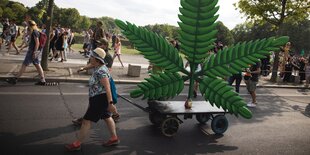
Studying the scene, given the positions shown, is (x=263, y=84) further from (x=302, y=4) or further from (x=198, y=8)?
(x=198, y=8)

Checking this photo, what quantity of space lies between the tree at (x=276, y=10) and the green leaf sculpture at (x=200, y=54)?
37.9 feet

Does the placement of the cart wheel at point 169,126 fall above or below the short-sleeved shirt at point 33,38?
below

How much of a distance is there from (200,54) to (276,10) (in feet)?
41.1

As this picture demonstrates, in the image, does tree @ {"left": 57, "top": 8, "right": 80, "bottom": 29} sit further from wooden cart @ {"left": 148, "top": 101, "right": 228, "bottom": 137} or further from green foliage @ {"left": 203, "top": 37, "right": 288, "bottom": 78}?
green foliage @ {"left": 203, "top": 37, "right": 288, "bottom": 78}

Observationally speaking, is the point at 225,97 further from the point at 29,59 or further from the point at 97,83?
the point at 29,59

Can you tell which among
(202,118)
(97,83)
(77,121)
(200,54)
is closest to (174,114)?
(200,54)

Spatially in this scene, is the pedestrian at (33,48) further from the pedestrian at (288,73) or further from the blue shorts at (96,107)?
the pedestrian at (288,73)

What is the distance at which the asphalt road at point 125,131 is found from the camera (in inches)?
215

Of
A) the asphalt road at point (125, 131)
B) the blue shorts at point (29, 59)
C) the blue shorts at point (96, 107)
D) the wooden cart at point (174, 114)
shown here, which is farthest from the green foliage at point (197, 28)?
the blue shorts at point (29, 59)

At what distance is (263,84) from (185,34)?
423 inches

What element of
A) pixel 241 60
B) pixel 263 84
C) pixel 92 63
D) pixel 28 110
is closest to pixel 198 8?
pixel 241 60

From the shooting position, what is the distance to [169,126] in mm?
6309

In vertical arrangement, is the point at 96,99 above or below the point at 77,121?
above

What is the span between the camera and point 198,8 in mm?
5812
